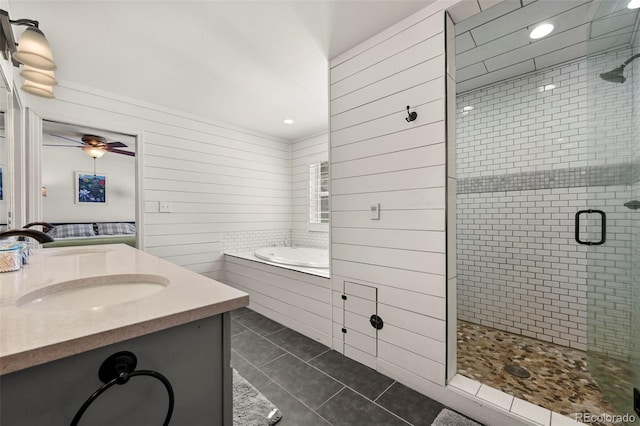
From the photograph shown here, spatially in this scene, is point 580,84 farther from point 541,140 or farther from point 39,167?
point 39,167

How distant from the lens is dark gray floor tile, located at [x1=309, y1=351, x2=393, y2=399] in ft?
5.91

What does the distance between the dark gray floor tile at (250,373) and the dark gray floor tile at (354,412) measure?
0.47 metres

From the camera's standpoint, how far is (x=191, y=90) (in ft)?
9.33

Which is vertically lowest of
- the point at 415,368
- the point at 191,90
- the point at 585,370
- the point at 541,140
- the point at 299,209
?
the point at 585,370

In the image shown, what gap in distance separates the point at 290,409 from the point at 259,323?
1.34 metres

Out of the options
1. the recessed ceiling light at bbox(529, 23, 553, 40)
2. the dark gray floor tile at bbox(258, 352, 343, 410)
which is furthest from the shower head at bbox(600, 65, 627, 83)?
the dark gray floor tile at bbox(258, 352, 343, 410)

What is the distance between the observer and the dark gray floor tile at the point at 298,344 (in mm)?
2248

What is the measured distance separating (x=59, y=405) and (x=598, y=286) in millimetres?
2726

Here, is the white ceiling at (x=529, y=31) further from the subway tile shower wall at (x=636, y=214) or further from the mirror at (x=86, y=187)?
the mirror at (x=86, y=187)

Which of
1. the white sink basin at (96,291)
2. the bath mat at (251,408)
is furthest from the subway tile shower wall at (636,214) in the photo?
the white sink basin at (96,291)

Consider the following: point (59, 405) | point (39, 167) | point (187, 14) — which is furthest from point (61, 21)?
point (59, 405)

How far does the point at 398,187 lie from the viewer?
6.23 feet

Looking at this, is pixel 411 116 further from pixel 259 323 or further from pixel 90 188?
pixel 90 188

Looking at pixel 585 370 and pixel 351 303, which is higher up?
pixel 351 303
